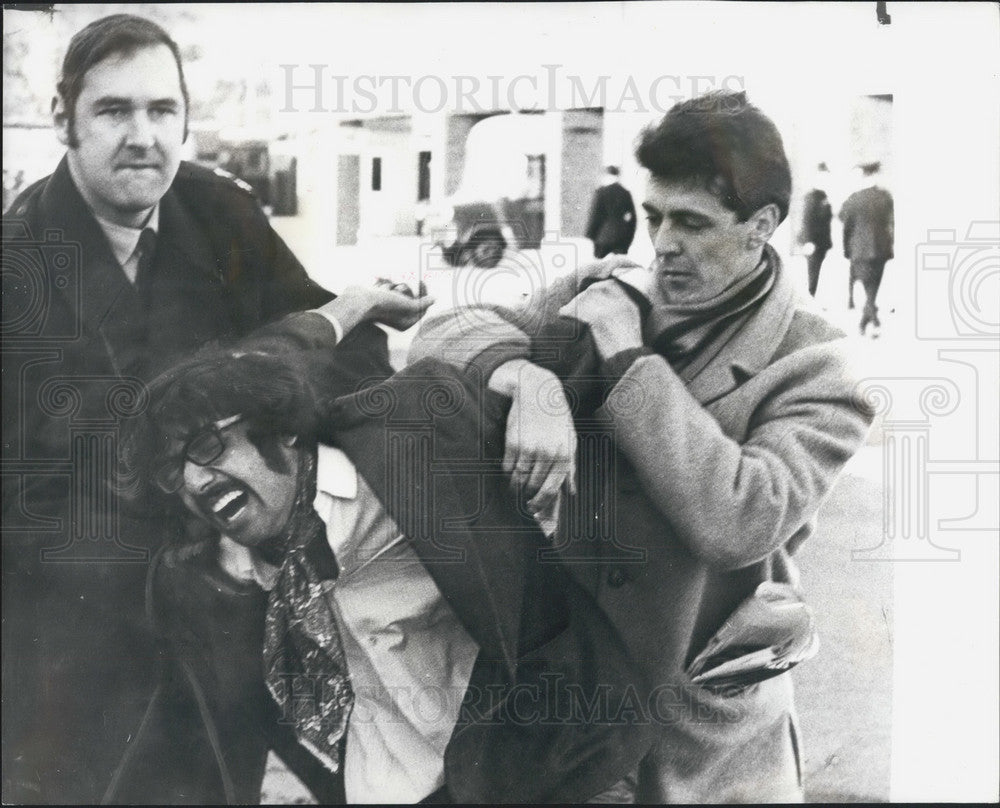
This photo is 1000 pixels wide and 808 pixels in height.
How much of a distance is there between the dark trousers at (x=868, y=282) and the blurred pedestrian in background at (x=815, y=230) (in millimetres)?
123

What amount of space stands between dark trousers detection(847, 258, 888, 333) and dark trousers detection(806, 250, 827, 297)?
0.38 ft

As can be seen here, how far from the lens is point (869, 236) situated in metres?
3.69

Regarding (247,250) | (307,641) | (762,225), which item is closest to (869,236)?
(762,225)

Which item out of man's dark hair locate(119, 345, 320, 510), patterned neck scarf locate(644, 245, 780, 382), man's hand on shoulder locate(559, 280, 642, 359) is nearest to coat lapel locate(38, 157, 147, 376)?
man's dark hair locate(119, 345, 320, 510)

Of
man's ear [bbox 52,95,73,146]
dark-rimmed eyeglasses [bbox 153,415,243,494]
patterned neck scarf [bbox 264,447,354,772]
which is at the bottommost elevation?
patterned neck scarf [bbox 264,447,354,772]

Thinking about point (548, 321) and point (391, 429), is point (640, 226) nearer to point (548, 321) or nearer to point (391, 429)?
point (548, 321)

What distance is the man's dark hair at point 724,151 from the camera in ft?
11.8

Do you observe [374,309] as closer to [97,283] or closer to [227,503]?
[227,503]

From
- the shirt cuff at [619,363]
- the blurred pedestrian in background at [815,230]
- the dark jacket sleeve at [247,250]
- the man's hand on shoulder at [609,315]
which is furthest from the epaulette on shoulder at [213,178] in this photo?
the blurred pedestrian in background at [815,230]

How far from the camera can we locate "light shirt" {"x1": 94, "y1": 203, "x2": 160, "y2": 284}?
3697mm

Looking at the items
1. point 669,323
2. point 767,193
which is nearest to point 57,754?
point 669,323

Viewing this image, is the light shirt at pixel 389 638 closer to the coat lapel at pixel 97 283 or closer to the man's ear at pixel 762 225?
the coat lapel at pixel 97 283

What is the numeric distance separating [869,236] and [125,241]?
2.61 meters

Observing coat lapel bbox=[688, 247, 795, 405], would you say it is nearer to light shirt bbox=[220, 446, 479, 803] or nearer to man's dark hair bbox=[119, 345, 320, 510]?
light shirt bbox=[220, 446, 479, 803]
